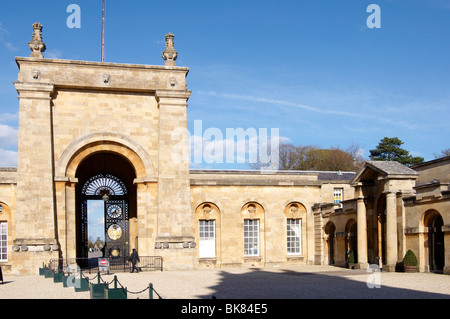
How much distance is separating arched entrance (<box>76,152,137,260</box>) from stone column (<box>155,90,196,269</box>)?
192 inches

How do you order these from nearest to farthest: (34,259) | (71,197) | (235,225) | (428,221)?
(428,221) → (34,259) → (71,197) → (235,225)

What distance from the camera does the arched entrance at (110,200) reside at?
3291 cm

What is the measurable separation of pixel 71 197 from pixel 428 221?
1658 centimetres

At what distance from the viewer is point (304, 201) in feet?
111

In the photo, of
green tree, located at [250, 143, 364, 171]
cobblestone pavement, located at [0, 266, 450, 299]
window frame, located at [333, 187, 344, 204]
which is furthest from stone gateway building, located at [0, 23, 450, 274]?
green tree, located at [250, 143, 364, 171]

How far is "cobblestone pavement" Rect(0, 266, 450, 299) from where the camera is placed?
16.7 meters

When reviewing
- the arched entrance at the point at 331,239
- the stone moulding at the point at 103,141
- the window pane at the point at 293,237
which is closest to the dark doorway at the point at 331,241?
the arched entrance at the point at 331,239

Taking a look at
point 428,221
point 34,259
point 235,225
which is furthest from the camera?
point 235,225

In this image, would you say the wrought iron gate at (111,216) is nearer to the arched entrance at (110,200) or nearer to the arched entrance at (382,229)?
the arched entrance at (110,200)

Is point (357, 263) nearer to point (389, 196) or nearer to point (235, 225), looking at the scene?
point (389, 196)

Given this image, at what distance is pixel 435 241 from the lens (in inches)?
930

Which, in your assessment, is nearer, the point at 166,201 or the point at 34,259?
the point at 34,259

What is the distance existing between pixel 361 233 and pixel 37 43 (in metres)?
18.0

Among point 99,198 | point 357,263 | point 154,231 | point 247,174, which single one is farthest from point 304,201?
point 99,198
